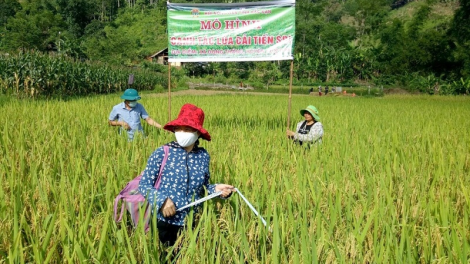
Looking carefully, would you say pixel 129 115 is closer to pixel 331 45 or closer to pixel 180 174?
pixel 180 174

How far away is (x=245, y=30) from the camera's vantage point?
5.45 metres

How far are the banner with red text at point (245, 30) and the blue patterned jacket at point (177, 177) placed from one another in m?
3.51

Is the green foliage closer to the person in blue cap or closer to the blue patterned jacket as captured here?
the person in blue cap

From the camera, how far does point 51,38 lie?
52.7 m

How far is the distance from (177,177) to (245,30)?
12.5 ft

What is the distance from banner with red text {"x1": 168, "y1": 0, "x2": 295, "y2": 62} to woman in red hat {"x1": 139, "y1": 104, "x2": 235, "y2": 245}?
3.49 m

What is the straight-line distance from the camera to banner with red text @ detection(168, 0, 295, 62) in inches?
214

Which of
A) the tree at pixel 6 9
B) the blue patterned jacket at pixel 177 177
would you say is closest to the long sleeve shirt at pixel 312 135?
the blue patterned jacket at pixel 177 177

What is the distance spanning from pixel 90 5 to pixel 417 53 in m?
63.1

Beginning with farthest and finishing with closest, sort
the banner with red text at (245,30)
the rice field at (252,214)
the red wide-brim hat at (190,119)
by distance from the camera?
the banner with red text at (245,30) → the red wide-brim hat at (190,119) → the rice field at (252,214)

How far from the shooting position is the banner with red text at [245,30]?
5.43m

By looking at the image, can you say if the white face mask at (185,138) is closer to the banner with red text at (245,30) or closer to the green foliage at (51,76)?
the banner with red text at (245,30)

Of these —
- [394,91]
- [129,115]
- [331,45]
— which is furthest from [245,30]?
[331,45]

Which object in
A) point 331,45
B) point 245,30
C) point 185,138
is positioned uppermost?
point 331,45
